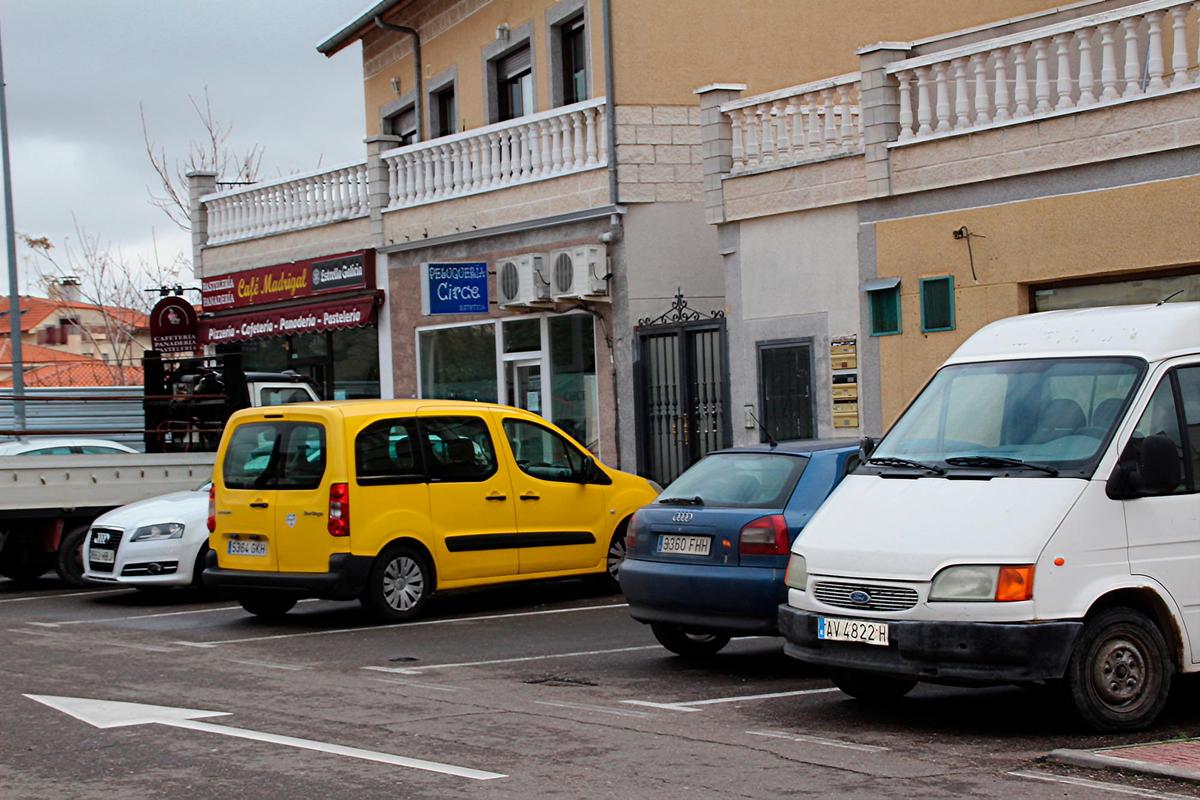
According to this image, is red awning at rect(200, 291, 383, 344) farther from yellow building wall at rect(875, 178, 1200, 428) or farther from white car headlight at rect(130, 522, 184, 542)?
yellow building wall at rect(875, 178, 1200, 428)

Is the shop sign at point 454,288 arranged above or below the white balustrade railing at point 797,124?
below

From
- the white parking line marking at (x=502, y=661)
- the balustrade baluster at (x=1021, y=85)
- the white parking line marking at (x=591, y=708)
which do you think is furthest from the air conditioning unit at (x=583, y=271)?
the white parking line marking at (x=591, y=708)

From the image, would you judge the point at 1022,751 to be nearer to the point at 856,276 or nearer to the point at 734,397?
the point at 856,276

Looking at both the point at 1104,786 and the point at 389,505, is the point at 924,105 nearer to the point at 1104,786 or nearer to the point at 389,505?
the point at 389,505

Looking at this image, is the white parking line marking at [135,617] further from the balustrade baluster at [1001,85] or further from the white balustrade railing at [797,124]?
the balustrade baluster at [1001,85]

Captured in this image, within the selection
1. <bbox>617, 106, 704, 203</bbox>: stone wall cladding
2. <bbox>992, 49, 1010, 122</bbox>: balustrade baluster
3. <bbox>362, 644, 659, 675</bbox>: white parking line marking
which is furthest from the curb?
<bbox>617, 106, 704, 203</bbox>: stone wall cladding

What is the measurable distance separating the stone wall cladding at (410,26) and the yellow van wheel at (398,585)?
45.4 feet

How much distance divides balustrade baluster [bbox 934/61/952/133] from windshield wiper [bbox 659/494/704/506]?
23.2ft

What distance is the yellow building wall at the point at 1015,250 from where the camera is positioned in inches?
601

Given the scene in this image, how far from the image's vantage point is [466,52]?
27000mm

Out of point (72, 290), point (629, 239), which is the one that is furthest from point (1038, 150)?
point (72, 290)

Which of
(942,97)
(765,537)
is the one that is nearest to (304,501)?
(765,537)

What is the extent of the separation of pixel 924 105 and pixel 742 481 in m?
7.25

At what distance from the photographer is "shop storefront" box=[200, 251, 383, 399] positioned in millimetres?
27172
